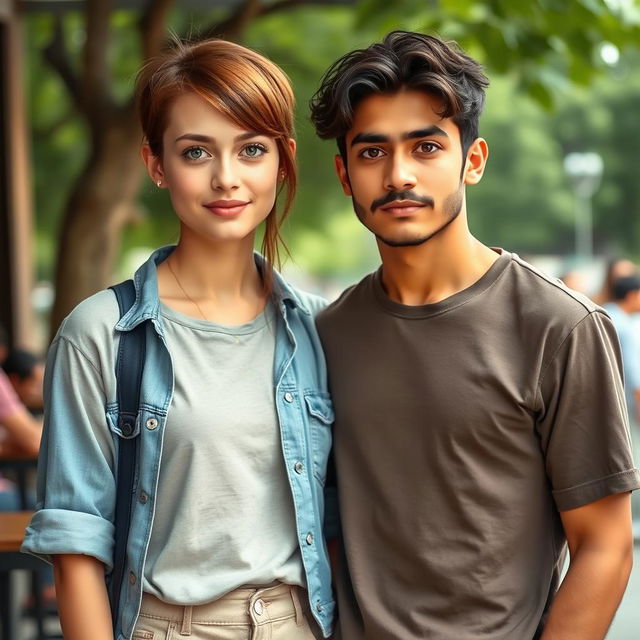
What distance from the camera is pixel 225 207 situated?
1973 millimetres

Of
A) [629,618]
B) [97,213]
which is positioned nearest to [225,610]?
[629,618]

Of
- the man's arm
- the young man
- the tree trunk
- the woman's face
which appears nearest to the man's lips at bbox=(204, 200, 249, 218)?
the woman's face

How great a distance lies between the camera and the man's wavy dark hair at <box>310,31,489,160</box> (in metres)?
1.92

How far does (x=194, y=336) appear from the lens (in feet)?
6.50

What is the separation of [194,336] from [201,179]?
280 millimetres

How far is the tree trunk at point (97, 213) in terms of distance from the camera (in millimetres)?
5707

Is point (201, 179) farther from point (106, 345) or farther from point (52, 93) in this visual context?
point (52, 93)

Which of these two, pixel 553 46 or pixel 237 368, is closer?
pixel 237 368

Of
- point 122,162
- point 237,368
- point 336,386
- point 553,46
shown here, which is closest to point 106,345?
point 237,368

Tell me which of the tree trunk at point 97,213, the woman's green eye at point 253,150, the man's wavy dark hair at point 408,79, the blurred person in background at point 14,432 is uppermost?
the tree trunk at point 97,213

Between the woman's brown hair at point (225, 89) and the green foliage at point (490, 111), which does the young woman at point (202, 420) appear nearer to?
the woman's brown hair at point (225, 89)

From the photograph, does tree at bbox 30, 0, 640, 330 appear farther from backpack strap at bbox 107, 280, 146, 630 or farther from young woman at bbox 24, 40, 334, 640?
backpack strap at bbox 107, 280, 146, 630

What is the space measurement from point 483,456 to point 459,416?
8 centimetres

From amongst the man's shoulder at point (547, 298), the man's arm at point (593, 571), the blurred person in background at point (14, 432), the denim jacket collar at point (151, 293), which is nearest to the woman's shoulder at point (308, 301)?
the denim jacket collar at point (151, 293)
